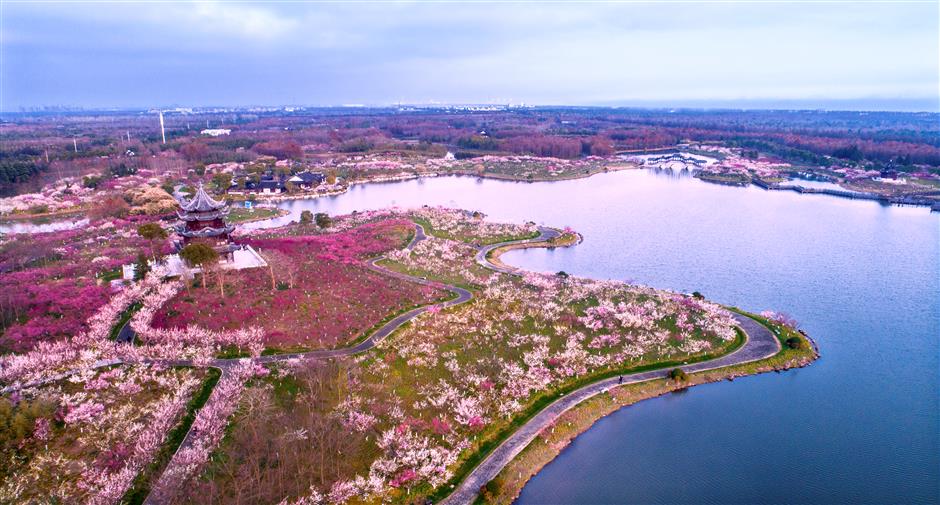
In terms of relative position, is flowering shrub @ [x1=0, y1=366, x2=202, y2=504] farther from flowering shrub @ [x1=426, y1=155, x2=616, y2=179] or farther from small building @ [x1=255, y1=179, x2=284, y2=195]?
flowering shrub @ [x1=426, y1=155, x2=616, y2=179]

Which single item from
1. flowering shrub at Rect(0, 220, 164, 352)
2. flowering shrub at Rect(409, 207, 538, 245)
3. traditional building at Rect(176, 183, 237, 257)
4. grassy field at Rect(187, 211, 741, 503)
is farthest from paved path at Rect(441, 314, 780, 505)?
traditional building at Rect(176, 183, 237, 257)

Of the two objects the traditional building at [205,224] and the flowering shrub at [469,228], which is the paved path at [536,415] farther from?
the flowering shrub at [469,228]

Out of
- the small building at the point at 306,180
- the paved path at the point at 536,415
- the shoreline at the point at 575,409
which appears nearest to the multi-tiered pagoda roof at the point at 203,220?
the paved path at the point at 536,415

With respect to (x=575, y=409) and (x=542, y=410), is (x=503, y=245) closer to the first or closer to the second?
(x=575, y=409)

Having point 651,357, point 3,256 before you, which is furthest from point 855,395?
point 3,256

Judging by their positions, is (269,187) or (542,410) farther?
(269,187)

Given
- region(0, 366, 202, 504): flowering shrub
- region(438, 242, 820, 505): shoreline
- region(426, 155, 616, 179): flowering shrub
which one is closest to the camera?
region(0, 366, 202, 504): flowering shrub

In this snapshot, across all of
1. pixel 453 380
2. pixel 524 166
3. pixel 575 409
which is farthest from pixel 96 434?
pixel 524 166
